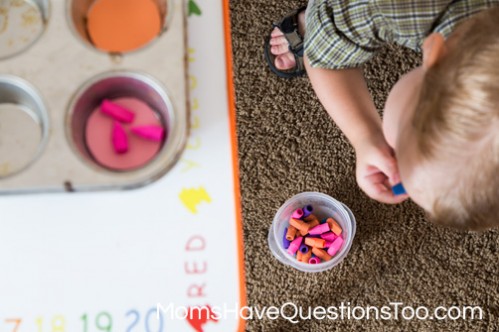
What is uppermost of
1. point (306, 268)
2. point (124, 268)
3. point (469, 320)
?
point (124, 268)

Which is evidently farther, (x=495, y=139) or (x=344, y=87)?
(x=344, y=87)

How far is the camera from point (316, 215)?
0.96 meters

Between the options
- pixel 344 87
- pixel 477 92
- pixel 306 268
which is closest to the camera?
pixel 477 92

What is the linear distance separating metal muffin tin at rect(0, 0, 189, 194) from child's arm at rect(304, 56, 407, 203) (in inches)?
10.3

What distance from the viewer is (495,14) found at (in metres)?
0.52

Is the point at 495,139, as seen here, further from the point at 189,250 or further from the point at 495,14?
the point at 189,250

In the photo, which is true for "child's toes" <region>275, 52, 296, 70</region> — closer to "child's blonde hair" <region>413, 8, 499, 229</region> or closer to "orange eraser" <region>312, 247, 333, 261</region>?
"orange eraser" <region>312, 247, 333, 261</region>

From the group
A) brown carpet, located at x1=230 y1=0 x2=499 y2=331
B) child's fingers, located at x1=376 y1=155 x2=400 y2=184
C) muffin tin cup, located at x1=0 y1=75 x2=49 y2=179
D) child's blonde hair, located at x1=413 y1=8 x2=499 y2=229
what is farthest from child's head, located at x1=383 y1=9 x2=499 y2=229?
brown carpet, located at x1=230 y1=0 x2=499 y2=331

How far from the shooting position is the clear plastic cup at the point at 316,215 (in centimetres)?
93

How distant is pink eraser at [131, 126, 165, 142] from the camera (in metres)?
0.53

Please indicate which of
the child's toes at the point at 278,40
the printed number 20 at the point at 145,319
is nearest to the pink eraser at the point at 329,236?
the child's toes at the point at 278,40

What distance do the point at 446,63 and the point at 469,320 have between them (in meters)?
0.64

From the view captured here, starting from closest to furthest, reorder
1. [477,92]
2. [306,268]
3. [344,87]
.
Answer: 1. [477,92]
2. [344,87]
3. [306,268]

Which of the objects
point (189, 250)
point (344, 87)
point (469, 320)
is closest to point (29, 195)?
point (189, 250)
